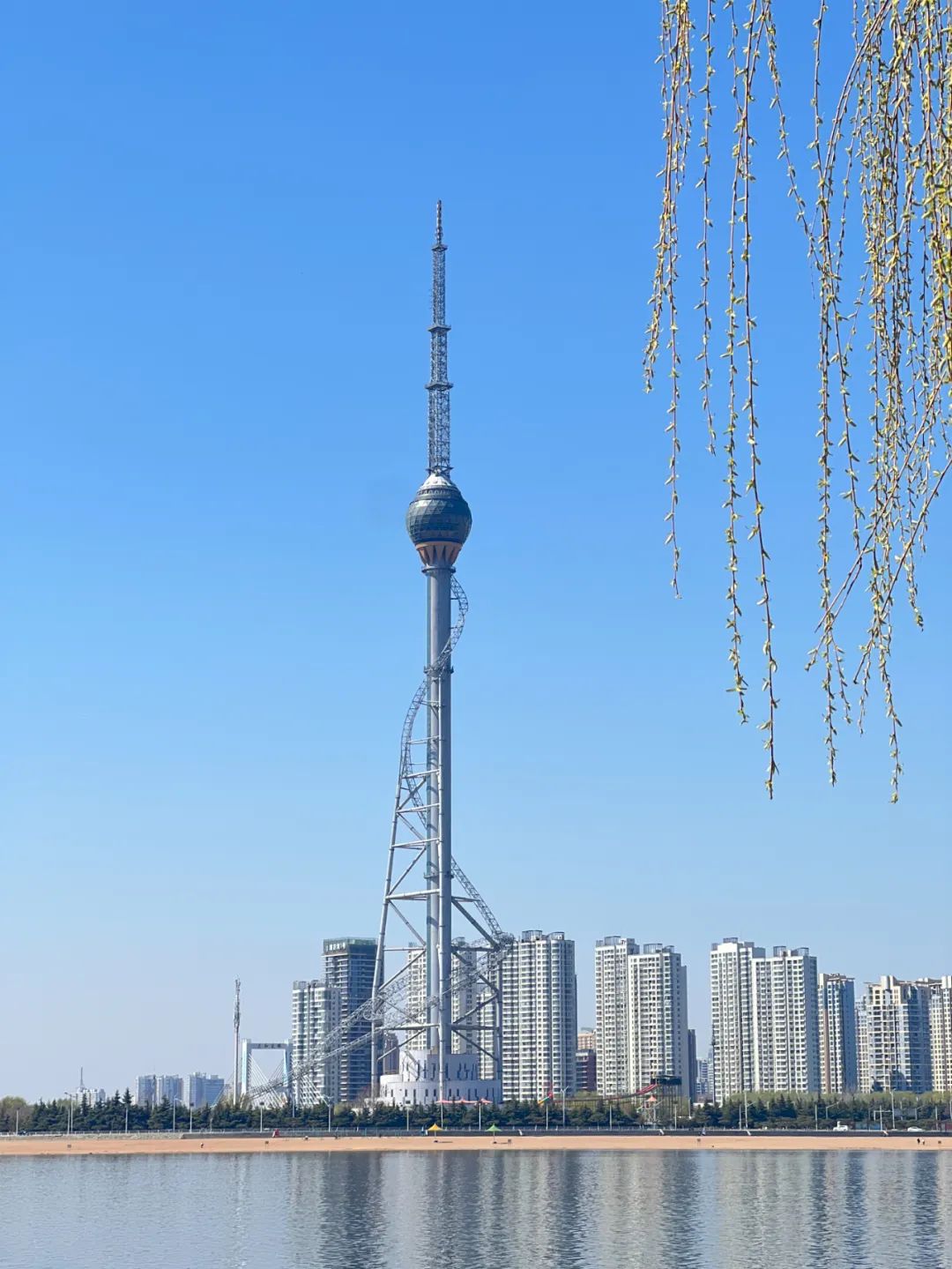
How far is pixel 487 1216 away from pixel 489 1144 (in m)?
88.6

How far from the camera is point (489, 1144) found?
7111 inches

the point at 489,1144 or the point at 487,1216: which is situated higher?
the point at 487,1216

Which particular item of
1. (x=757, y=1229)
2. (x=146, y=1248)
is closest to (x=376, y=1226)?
(x=146, y=1248)

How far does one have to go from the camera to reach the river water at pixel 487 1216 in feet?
249

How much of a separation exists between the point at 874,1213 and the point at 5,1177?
91.6m

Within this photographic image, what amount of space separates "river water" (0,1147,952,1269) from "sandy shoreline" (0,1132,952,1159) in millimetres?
18348

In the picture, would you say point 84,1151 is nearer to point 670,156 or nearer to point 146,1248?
point 146,1248

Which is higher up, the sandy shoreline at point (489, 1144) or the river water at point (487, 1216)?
the river water at point (487, 1216)

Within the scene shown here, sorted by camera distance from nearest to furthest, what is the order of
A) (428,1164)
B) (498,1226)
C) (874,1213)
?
1. (498,1226)
2. (874,1213)
3. (428,1164)

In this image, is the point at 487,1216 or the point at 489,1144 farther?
the point at 489,1144

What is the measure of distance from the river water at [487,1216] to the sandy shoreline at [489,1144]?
18.3 m

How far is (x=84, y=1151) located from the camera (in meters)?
188

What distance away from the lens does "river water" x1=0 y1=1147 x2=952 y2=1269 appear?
75.8m

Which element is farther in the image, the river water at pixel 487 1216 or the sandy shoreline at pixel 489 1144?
the sandy shoreline at pixel 489 1144
